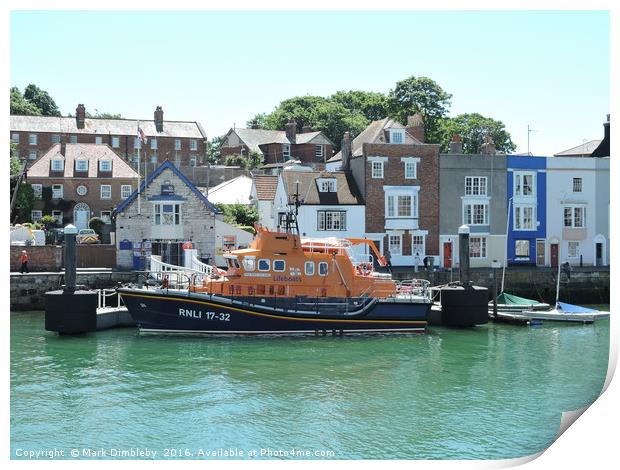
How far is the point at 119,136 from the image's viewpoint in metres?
70.2

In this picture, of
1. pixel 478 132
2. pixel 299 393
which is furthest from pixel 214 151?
pixel 299 393

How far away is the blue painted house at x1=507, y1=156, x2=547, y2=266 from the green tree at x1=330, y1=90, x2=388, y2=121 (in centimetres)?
4173

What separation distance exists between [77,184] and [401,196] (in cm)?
2174

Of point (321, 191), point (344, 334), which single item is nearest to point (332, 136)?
point (321, 191)

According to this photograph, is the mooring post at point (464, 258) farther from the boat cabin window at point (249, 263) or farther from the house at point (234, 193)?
the house at point (234, 193)

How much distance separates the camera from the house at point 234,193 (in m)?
51.6

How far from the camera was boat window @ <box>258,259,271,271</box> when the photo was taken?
87.7ft

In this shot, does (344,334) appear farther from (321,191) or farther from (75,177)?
(75,177)

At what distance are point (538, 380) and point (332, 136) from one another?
60942mm

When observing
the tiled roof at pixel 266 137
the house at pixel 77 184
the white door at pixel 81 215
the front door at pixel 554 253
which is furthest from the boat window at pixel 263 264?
the tiled roof at pixel 266 137

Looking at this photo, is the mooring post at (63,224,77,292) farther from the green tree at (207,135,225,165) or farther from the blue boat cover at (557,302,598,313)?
the green tree at (207,135,225,165)

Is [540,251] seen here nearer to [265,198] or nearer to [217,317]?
[265,198]

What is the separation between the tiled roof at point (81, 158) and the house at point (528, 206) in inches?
940

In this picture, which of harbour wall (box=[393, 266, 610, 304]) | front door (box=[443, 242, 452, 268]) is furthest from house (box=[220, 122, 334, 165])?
harbour wall (box=[393, 266, 610, 304])
